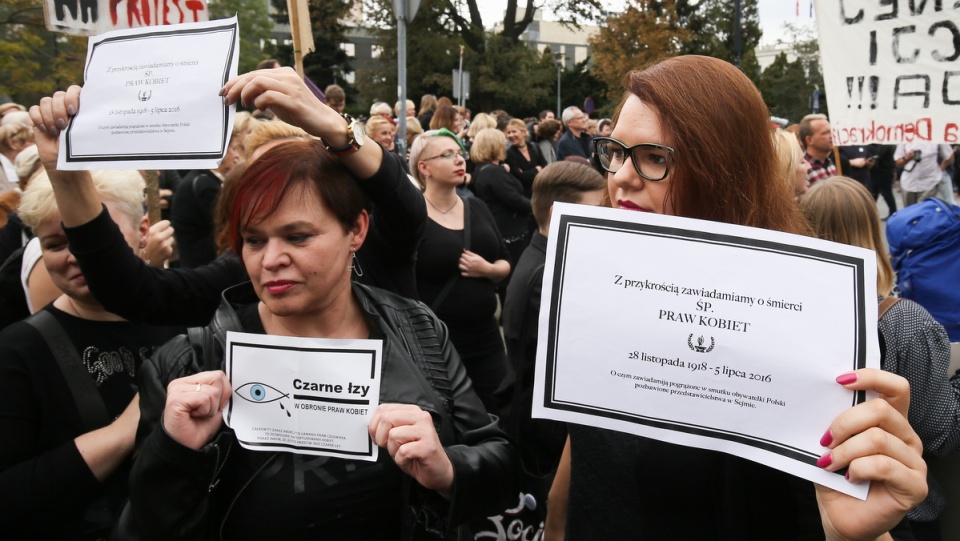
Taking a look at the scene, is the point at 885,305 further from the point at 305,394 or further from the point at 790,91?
the point at 790,91

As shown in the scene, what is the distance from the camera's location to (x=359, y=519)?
5.79ft

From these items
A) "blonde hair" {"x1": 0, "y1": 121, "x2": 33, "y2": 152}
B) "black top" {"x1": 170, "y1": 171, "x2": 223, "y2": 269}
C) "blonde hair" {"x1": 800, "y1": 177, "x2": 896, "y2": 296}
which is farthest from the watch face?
"blonde hair" {"x1": 0, "y1": 121, "x2": 33, "y2": 152}

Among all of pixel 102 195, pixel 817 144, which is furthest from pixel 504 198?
pixel 102 195

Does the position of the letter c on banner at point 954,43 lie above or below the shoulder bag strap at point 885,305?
above

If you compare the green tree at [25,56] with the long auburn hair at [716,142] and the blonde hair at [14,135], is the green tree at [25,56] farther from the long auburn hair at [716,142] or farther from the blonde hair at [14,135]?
the long auburn hair at [716,142]

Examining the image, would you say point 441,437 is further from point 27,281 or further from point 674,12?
point 674,12

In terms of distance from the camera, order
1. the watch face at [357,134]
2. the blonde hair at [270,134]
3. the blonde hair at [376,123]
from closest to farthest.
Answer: the watch face at [357,134], the blonde hair at [270,134], the blonde hair at [376,123]

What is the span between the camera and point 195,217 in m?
4.49

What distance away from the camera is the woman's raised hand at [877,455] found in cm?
118

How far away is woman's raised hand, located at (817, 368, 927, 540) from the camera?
3.86ft

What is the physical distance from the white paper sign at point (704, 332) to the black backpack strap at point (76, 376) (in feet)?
4.49

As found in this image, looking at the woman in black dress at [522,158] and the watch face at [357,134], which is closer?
the watch face at [357,134]

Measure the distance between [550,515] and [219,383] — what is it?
36.9 inches

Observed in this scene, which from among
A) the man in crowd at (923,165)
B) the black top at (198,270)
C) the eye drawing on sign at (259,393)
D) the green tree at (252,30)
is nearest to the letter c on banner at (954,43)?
the black top at (198,270)
